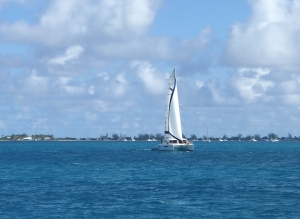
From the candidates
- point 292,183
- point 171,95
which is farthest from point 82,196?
point 171,95

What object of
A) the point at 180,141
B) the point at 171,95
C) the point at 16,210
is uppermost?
the point at 171,95

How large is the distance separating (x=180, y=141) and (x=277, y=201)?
289 feet

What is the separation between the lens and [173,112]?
451 ft

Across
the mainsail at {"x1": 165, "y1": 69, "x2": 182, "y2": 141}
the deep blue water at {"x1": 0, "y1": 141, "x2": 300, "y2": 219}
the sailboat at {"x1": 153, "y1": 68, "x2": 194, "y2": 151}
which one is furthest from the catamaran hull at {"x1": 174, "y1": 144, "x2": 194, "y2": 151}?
the deep blue water at {"x1": 0, "y1": 141, "x2": 300, "y2": 219}

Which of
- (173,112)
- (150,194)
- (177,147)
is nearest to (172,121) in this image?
(173,112)

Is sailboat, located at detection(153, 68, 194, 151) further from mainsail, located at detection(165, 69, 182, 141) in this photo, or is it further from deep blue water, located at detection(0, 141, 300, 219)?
deep blue water, located at detection(0, 141, 300, 219)

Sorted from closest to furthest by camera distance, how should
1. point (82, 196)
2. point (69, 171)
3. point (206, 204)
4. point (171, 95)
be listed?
point (206, 204) → point (82, 196) → point (69, 171) → point (171, 95)

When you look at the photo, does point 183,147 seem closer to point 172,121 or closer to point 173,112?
point 172,121

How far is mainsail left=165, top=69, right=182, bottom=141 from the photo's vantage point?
137 m

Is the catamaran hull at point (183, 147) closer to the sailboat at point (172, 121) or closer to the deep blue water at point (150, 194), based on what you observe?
the sailboat at point (172, 121)

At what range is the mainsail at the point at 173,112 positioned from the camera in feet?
449

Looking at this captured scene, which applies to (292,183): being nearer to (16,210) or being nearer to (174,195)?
(174,195)

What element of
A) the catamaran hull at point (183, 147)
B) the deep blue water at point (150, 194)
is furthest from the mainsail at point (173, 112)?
the deep blue water at point (150, 194)

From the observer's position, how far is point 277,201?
50531mm
